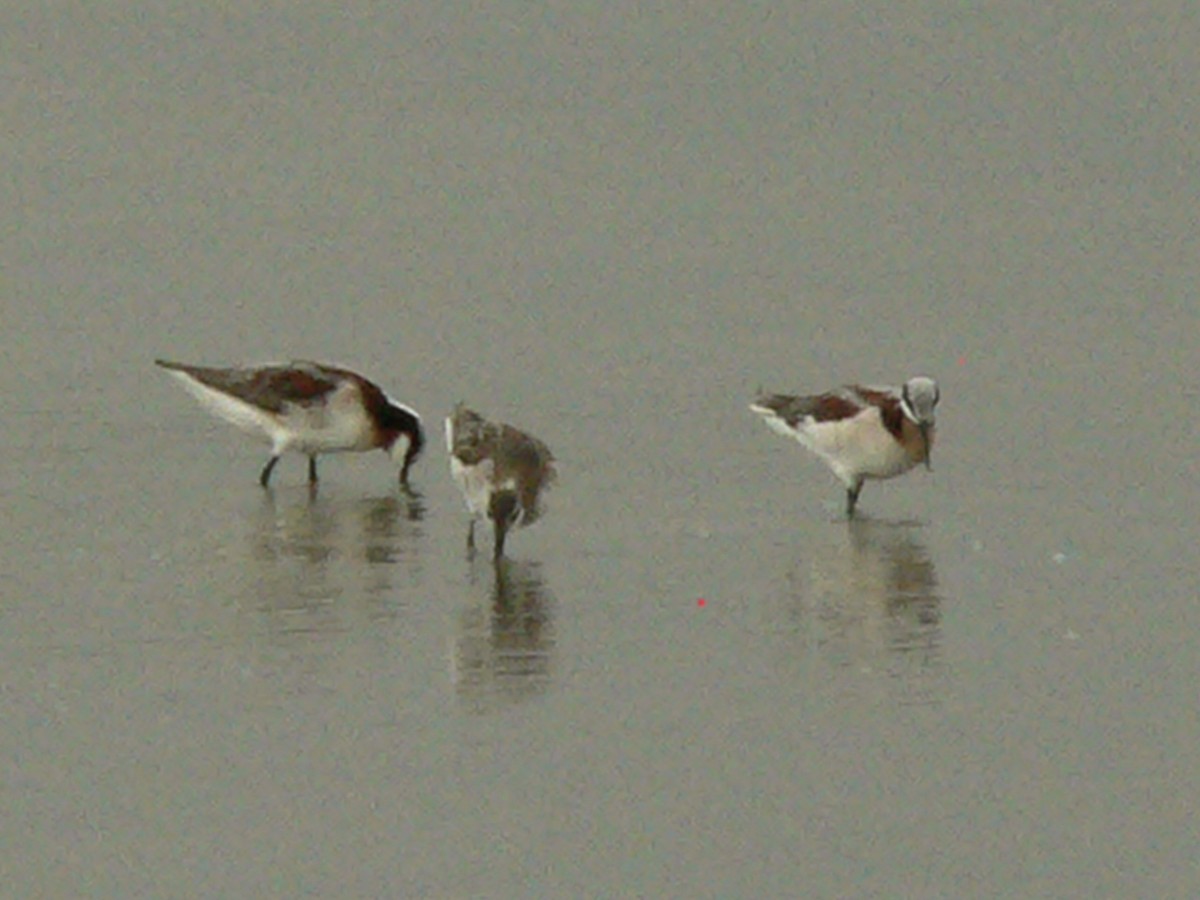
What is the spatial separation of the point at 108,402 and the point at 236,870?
13.3 m

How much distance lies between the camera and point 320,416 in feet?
74.3

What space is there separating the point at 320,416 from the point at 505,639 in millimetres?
6359

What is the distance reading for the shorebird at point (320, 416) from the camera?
22.5 metres

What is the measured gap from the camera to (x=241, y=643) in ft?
53.5

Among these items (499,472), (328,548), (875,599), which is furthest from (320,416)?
(875,599)

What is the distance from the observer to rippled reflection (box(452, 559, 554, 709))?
50.4ft

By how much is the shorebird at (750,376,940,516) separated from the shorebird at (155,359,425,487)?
3185mm

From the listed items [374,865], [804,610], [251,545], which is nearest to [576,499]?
[251,545]

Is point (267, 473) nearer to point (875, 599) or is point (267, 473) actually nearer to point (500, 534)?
point (500, 534)

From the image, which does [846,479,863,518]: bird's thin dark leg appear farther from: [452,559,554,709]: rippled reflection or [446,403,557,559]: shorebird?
[452,559,554,709]: rippled reflection

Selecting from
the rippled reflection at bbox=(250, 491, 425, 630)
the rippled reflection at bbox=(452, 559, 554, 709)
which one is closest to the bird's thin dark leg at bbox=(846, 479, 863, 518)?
the rippled reflection at bbox=(250, 491, 425, 630)

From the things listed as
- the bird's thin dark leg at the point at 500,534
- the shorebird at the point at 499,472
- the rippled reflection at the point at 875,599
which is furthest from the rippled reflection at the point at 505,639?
the rippled reflection at the point at 875,599

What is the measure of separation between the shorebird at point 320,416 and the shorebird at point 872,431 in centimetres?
318

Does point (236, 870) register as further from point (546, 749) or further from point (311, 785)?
point (546, 749)
